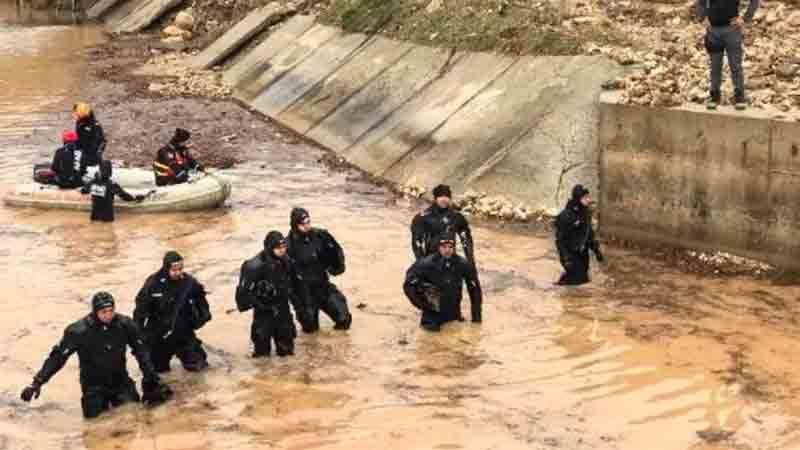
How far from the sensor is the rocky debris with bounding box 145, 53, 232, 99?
28297mm

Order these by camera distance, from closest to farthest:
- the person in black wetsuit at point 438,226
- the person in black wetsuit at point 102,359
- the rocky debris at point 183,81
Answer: the person in black wetsuit at point 102,359, the person in black wetsuit at point 438,226, the rocky debris at point 183,81

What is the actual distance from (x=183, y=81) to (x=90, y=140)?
11974 mm

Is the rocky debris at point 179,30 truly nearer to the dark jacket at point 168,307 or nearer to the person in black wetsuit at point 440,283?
the person in black wetsuit at point 440,283

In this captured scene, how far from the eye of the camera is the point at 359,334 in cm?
1241

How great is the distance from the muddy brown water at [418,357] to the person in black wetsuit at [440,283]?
0.23 meters

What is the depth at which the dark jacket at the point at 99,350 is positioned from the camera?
32.6ft

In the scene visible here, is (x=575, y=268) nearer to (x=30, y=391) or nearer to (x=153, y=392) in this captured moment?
(x=153, y=392)

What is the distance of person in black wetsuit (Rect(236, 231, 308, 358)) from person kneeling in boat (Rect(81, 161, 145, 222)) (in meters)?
6.48

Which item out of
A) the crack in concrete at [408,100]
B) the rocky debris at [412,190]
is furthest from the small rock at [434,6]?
the rocky debris at [412,190]

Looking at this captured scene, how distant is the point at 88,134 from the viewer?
17.8 meters

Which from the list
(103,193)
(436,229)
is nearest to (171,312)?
(436,229)

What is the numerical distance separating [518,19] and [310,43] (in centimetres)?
762

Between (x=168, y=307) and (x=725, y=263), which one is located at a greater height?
(x=168, y=307)

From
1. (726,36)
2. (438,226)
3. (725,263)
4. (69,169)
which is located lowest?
(725,263)
